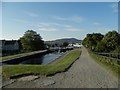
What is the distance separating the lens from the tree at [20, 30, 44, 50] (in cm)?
6022

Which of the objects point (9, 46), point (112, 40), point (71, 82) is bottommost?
point (71, 82)

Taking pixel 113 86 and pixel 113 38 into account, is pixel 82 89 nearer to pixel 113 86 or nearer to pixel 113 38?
pixel 113 86

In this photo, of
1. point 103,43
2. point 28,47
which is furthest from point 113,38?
point 28,47

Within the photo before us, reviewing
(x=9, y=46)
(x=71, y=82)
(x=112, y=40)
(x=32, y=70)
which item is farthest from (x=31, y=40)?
(x=71, y=82)

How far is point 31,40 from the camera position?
60.8 meters

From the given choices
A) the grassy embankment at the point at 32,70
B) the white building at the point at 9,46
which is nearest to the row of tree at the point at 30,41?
the white building at the point at 9,46

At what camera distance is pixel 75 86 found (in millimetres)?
5234

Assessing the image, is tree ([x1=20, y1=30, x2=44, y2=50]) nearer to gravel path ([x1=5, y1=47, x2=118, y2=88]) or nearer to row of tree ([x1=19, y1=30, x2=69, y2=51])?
row of tree ([x1=19, y1=30, x2=69, y2=51])

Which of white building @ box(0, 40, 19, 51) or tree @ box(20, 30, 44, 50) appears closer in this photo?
tree @ box(20, 30, 44, 50)

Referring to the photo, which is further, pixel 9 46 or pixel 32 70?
pixel 9 46

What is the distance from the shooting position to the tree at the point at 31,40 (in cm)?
6022

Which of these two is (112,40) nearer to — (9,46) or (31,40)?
(31,40)

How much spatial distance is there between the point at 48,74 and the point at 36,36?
5928 cm

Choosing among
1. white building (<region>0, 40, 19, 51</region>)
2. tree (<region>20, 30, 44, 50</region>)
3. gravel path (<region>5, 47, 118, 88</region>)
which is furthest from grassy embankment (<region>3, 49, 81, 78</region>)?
white building (<region>0, 40, 19, 51</region>)
